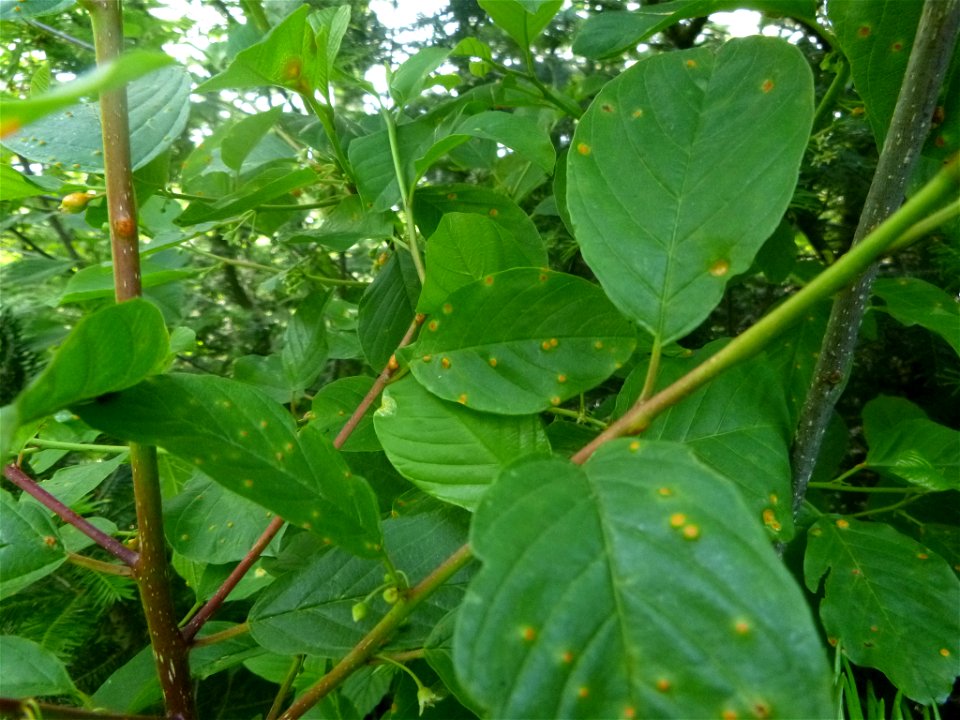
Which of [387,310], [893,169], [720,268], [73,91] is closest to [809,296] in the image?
[720,268]

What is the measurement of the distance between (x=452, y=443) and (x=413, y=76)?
0.34m

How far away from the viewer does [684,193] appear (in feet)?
1.02

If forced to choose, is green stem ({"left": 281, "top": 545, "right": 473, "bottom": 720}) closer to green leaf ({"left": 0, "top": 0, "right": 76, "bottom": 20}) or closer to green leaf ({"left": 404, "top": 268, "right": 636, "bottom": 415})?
green leaf ({"left": 404, "top": 268, "right": 636, "bottom": 415})

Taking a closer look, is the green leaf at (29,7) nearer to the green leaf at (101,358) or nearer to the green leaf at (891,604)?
the green leaf at (101,358)

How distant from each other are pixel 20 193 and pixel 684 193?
419 mm

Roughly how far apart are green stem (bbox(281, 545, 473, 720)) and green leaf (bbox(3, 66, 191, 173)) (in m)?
0.30

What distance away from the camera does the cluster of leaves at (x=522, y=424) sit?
0.68ft

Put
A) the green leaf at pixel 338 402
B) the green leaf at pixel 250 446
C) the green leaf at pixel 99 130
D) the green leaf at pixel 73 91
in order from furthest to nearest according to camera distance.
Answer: the green leaf at pixel 338 402 < the green leaf at pixel 99 130 < the green leaf at pixel 250 446 < the green leaf at pixel 73 91

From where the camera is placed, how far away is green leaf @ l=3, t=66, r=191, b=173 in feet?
1.26

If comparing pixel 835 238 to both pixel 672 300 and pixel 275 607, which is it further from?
pixel 275 607

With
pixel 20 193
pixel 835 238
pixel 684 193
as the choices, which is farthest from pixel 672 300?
pixel 835 238

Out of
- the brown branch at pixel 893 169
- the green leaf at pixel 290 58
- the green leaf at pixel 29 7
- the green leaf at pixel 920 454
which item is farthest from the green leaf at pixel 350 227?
the green leaf at pixel 920 454

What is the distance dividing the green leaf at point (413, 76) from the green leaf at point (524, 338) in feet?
0.80

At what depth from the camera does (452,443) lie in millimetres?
347
